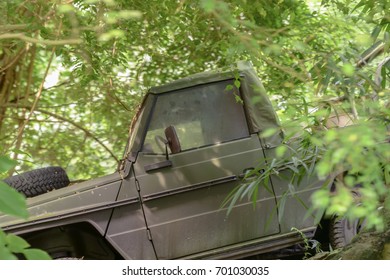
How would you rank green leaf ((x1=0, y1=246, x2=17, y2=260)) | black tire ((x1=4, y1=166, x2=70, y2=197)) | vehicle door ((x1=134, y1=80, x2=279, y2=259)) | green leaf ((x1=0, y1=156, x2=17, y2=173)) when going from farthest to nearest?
1. black tire ((x1=4, y1=166, x2=70, y2=197))
2. vehicle door ((x1=134, y1=80, x2=279, y2=259))
3. green leaf ((x1=0, y1=156, x2=17, y2=173))
4. green leaf ((x1=0, y1=246, x2=17, y2=260))

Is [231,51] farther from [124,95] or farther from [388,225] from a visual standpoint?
[124,95]

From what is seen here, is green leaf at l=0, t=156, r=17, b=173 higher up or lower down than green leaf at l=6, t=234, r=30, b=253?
higher up

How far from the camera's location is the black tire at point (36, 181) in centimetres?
529

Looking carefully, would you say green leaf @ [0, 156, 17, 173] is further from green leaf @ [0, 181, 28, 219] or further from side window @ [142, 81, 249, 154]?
side window @ [142, 81, 249, 154]

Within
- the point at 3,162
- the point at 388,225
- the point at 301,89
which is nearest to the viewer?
the point at 3,162

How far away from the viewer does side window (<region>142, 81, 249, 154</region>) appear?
5301 mm

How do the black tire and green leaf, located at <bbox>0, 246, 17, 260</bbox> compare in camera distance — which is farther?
the black tire

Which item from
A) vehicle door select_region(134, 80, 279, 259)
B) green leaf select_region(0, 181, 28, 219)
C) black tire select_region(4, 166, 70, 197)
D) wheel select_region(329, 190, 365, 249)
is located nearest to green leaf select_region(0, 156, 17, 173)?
green leaf select_region(0, 181, 28, 219)

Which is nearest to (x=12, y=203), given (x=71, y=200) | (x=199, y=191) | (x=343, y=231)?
(x=71, y=200)

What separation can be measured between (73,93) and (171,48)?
1.33m

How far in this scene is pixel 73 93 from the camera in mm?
8359

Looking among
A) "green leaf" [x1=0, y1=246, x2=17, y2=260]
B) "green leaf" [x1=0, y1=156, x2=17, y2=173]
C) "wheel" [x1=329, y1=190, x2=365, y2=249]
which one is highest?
"wheel" [x1=329, y1=190, x2=365, y2=249]

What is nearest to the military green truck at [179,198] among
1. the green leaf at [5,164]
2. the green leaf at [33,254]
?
the green leaf at [5,164]

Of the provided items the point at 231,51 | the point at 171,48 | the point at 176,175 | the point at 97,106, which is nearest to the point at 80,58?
the point at 176,175
